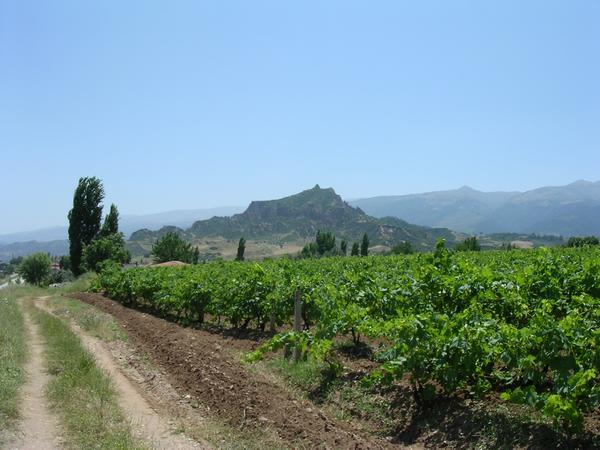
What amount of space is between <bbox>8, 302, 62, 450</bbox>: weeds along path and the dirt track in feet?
6.72

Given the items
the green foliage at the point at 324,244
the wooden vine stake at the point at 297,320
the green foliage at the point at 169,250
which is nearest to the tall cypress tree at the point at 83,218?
the green foliage at the point at 169,250

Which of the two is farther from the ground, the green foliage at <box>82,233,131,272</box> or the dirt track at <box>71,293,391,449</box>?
the green foliage at <box>82,233,131,272</box>

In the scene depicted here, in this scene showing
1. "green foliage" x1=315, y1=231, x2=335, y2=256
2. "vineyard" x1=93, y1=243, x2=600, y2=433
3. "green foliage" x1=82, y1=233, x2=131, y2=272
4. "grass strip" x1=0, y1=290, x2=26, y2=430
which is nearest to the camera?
"vineyard" x1=93, y1=243, x2=600, y2=433

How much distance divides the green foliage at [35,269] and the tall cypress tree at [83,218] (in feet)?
74.9

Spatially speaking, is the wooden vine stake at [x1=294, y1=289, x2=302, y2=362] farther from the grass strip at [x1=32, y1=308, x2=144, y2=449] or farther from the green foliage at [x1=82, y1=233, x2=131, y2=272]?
the green foliage at [x1=82, y1=233, x2=131, y2=272]

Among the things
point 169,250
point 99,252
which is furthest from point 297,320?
point 169,250

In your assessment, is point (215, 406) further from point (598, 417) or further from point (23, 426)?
point (598, 417)

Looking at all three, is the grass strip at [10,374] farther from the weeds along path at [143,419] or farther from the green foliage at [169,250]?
the green foliage at [169,250]

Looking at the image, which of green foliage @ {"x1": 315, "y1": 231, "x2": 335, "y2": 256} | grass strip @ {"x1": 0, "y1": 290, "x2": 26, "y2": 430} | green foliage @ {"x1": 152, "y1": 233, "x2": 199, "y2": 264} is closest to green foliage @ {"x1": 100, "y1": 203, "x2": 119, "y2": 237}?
green foliage @ {"x1": 152, "y1": 233, "x2": 199, "y2": 264}

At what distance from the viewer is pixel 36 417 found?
670cm

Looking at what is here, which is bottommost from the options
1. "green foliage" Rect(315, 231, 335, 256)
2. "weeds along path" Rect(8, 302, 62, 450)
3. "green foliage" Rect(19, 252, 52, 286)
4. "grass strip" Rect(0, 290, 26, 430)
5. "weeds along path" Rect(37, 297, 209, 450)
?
"green foliage" Rect(315, 231, 335, 256)

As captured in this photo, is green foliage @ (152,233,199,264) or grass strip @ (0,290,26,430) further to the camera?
green foliage @ (152,233,199,264)

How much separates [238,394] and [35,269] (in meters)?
77.4

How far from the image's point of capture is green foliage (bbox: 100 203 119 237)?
188 ft
